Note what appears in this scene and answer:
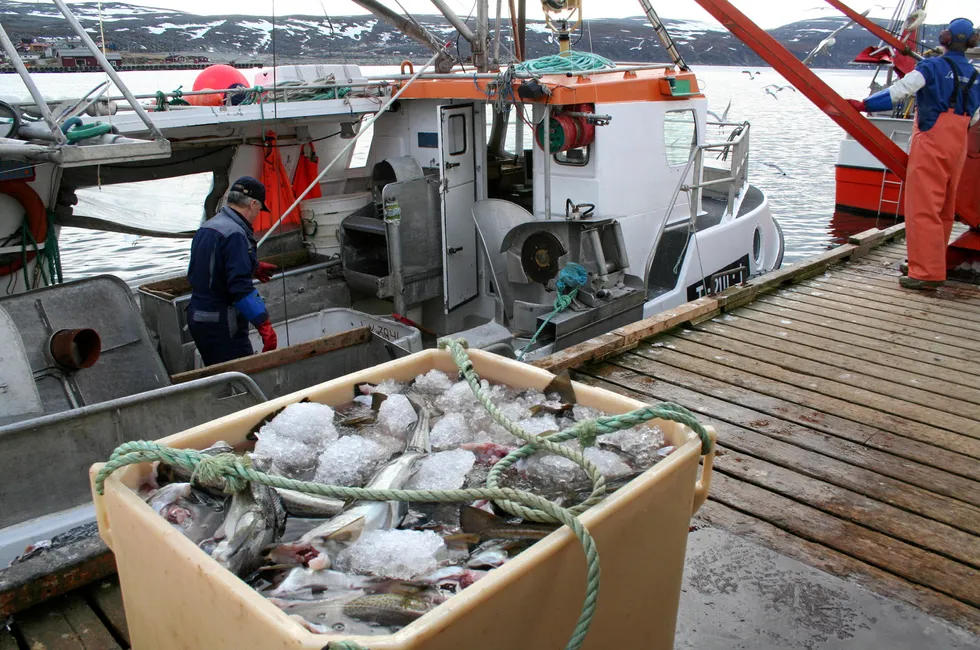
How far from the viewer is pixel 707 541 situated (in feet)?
8.88

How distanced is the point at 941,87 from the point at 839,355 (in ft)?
7.72

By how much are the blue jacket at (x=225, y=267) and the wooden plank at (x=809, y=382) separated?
256 centimetres

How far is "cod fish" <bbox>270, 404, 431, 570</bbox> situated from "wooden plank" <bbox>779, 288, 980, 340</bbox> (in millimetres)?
4312

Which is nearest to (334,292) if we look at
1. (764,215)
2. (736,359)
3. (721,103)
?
(736,359)

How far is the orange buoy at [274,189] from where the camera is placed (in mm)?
7535

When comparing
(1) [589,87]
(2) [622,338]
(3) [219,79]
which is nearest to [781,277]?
(2) [622,338]

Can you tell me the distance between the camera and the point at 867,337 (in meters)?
4.89

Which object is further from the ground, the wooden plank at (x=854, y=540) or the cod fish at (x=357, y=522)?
the cod fish at (x=357, y=522)

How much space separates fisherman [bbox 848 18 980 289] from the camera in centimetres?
540

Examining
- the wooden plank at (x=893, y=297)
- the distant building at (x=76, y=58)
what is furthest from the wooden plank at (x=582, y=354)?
the distant building at (x=76, y=58)

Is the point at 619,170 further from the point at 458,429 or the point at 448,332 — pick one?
the point at 458,429

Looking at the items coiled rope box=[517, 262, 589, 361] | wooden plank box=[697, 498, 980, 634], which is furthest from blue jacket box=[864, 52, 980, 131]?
wooden plank box=[697, 498, 980, 634]

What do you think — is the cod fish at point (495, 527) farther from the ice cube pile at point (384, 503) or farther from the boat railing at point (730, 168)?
the boat railing at point (730, 168)

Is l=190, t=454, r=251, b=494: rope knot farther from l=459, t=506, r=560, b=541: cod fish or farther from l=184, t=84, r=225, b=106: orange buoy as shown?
l=184, t=84, r=225, b=106: orange buoy
